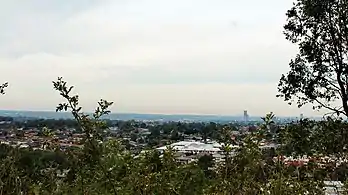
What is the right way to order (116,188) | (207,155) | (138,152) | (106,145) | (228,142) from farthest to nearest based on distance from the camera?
(207,155), (138,152), (228,142), (116,188), (106,145)

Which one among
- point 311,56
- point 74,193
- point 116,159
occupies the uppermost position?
point 311,56

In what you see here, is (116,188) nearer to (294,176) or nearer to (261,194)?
(261,194)

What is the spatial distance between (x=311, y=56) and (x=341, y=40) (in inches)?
29.9

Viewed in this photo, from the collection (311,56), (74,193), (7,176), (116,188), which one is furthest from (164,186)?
(311,56)

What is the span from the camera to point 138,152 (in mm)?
4332

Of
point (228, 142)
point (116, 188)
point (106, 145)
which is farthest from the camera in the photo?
point (228, 142)

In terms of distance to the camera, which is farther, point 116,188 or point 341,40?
point 341,40

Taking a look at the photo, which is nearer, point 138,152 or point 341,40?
point 138,152

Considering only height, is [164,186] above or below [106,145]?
below

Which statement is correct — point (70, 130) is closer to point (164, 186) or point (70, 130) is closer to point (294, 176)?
point (164, 186)

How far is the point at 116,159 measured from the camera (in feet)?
12.0

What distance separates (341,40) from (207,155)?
8960 millimetres

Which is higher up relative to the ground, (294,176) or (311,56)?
(311,56)

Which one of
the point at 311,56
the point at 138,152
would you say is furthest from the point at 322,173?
the point at 311,56
